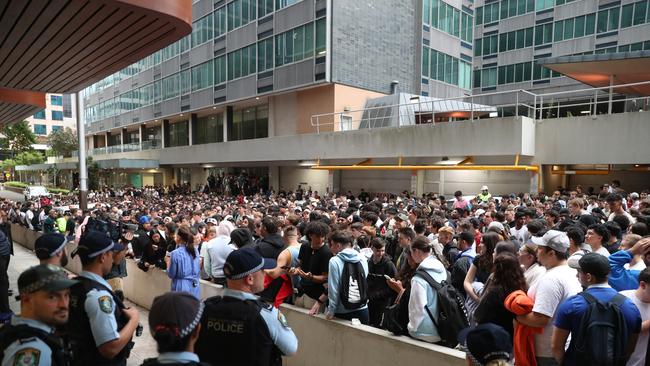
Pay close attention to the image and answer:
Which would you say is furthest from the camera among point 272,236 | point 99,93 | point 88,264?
point 99,93

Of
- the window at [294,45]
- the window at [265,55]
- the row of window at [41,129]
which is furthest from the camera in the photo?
the row of window at [41,129]

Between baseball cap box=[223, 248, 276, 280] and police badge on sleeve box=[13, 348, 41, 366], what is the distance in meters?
1.16

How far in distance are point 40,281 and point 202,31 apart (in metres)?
36.5

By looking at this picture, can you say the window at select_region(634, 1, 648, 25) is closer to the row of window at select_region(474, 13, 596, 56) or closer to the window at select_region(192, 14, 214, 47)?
the row of window at select_region(474, 13, 596, 56)

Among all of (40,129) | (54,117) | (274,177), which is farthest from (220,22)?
(40,129)

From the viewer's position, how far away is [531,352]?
3389mm

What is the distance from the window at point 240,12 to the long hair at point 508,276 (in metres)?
30.3

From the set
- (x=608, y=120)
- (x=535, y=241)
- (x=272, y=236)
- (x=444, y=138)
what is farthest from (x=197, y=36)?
(x=535, y=241)

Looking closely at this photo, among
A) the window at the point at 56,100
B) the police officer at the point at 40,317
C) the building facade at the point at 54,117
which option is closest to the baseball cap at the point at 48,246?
the police officer at the point at 40,317

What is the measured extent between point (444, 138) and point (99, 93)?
174 feet

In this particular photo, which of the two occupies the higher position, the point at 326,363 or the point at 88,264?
the point at 88,264

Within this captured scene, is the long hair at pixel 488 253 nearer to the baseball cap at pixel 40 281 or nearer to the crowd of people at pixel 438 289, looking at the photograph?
the crowd of people at pixel 438 289

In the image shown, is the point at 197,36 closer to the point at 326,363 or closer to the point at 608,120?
the point at 608,120

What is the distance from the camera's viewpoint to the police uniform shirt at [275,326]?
2.71 metres
